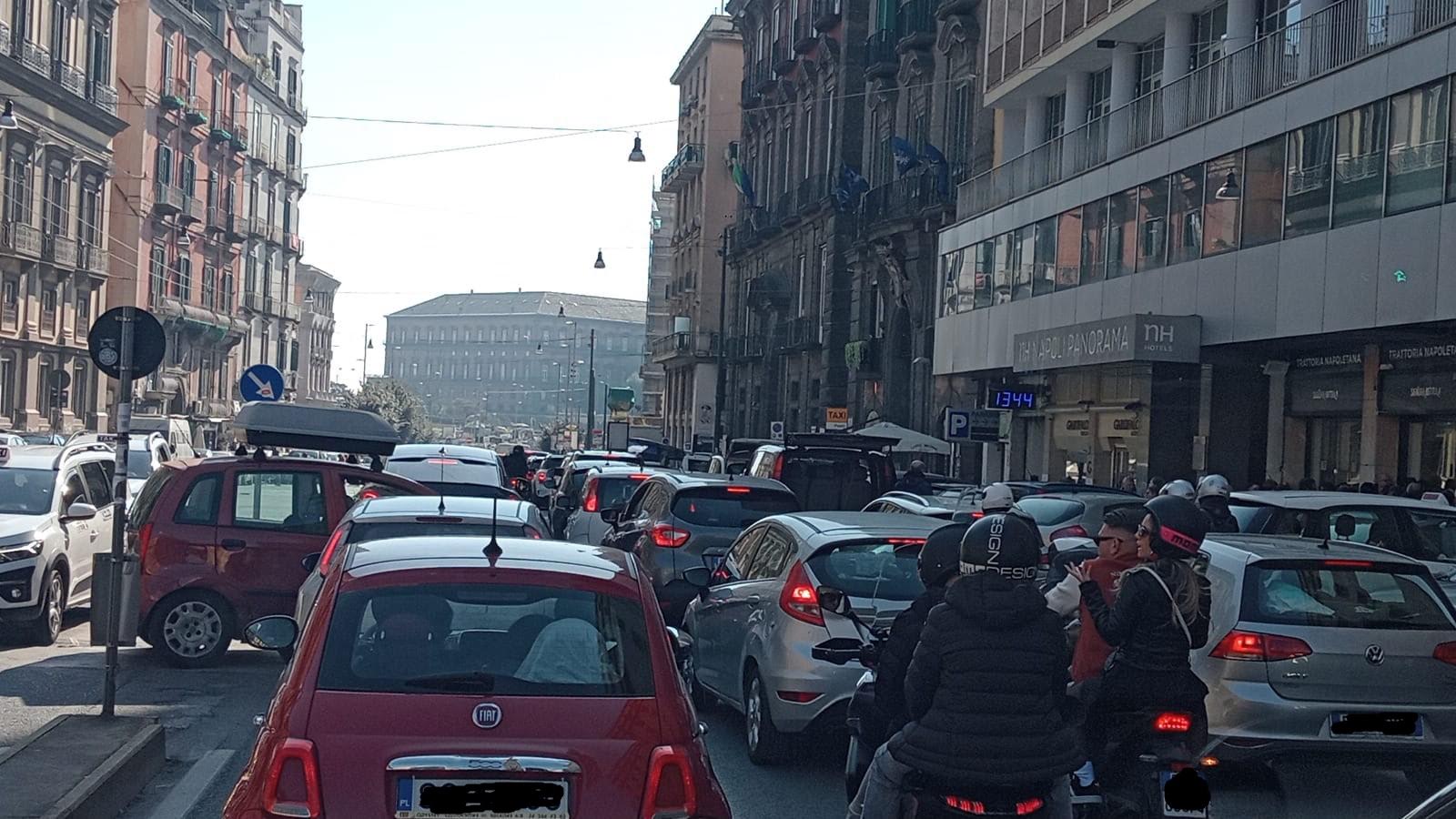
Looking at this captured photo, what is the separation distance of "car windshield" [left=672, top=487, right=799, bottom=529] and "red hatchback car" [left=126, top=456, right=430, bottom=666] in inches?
123

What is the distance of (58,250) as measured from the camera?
176ft

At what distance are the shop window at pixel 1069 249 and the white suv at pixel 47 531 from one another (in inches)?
785

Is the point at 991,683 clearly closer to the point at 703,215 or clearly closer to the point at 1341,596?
the point at 1341,596

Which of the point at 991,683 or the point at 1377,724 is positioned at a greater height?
the point at 991,683

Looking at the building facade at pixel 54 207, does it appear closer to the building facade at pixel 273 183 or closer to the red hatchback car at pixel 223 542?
the building facade at pixel 273 183

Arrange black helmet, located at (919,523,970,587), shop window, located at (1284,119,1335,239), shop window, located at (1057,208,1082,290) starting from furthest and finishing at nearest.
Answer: shop window, located at (1057,208,1082,290) → shop window, located at (1284,119,1335,239) → black helmet, located at (919,523,970,587)

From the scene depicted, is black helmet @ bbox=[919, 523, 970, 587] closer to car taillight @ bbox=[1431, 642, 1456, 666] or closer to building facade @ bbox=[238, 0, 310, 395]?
car taillight @ bbox=[1431, 642, 1456, 666]

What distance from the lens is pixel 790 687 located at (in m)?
9.11

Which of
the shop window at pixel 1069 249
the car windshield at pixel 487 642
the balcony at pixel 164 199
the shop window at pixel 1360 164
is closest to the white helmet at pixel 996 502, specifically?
the car windshield at pixel 487 642

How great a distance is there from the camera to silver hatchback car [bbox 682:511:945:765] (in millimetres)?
9109

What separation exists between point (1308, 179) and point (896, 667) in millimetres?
19782

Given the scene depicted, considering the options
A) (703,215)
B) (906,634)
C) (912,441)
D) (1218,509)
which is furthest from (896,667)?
(703,215)

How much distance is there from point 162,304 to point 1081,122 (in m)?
45.4

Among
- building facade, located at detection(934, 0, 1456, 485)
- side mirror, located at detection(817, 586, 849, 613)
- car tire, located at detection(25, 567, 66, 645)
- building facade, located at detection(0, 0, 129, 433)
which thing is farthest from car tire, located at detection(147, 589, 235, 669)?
building facade, located at detection(0, 0, 129, 433)
